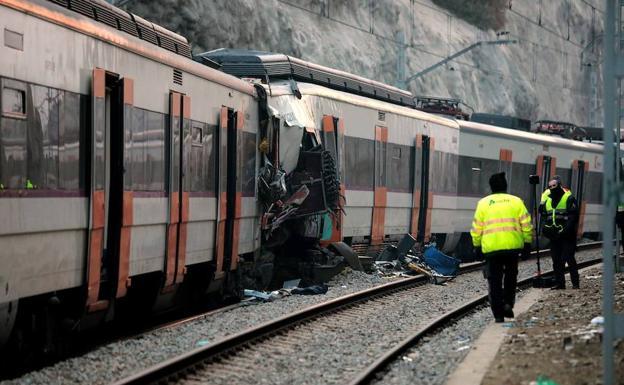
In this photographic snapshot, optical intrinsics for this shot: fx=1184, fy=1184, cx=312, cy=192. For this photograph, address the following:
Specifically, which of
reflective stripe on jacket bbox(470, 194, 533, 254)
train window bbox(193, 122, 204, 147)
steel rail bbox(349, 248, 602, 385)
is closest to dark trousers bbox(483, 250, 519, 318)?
reflective stripe on jacket bbox(470, 194, 533, 254)

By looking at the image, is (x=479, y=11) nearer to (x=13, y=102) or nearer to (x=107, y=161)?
(x=107, y=161)

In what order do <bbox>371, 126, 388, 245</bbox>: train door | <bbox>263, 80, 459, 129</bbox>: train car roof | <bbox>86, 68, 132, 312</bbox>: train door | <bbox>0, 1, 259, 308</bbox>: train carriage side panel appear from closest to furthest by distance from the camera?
<bbox>0, 1, 259, 308</bbox>: train carriage side panel
<bbox>86, 68, 132, 312</bbox>: train door
<bbox>263, 80, 459, 129</bbox>: train car roof
<bbox>371, 126, 388, 245</bbox>: train door

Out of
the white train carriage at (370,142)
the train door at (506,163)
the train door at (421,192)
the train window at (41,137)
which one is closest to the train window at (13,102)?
the train window at (41,137)

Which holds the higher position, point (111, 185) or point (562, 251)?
point (111, 185)

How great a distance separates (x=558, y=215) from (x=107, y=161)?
813 cm

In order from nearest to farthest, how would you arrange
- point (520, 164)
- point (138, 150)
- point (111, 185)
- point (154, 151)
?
point (111, 185)
point (138, 150)
point (154, 151)
point (520, 164)

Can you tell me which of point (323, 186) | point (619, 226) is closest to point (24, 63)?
point (323, 186)

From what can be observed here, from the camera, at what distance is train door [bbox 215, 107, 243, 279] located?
15.0 meters

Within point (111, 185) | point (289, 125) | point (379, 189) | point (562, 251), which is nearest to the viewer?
point (111, 185)

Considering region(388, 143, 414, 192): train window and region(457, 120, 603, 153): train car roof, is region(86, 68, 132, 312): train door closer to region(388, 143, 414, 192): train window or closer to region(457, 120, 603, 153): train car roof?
region(388, 143, 414, 192): train window

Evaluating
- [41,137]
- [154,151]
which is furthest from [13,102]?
[154,151]

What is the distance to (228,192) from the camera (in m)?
15.5

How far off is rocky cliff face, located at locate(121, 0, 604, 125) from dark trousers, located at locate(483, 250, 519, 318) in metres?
22.5

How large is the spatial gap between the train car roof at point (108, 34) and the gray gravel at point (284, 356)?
9.50 ft
